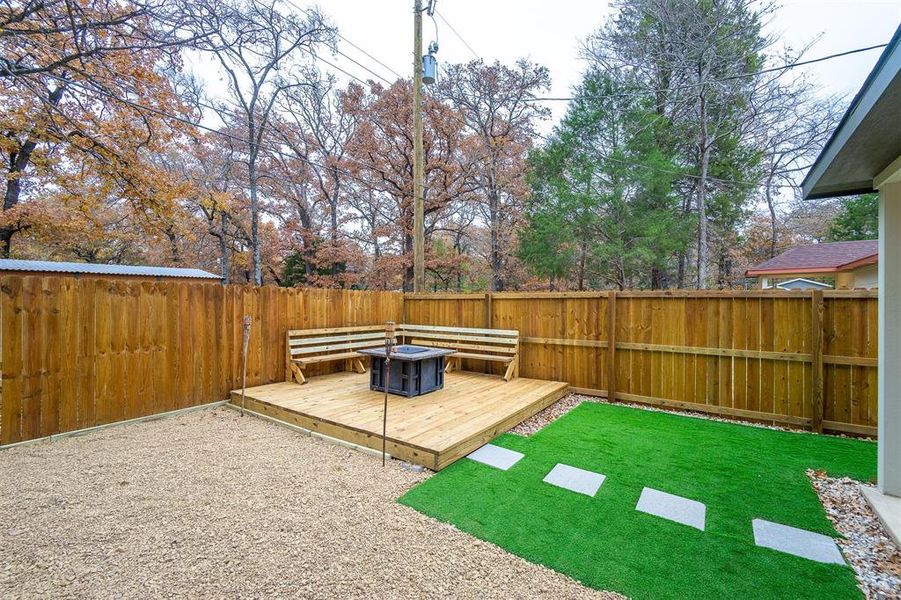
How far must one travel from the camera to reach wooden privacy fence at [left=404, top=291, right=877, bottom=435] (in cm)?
399

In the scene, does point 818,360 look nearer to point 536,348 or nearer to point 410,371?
point 536,348

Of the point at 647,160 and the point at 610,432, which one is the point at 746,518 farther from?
the point at 647,160

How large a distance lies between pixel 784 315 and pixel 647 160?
575 centimetres

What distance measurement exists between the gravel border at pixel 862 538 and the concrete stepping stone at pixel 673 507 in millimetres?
694

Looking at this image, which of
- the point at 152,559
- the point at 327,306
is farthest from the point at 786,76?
the point at 152,559

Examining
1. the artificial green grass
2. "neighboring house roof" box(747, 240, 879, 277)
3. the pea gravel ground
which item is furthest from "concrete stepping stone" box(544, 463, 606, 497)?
"neighboring house roof" box(747, 240, 879, 277)

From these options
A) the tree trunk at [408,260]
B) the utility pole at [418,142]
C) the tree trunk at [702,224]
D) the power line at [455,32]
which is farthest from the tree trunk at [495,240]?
the tree trunk at [702,224]

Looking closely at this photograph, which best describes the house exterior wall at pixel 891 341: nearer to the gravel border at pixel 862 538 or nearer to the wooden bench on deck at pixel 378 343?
the gravel border at pixel 862 538

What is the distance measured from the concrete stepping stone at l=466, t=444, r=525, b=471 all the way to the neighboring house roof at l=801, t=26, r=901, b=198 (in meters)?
3.19

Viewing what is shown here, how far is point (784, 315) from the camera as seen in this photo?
4.30m

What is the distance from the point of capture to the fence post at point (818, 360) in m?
4.05

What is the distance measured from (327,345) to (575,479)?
4275mm

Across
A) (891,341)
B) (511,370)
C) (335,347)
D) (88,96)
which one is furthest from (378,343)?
(891,341)

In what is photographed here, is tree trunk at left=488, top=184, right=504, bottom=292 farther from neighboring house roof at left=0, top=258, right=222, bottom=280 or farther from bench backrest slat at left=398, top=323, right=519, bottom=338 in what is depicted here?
neighboring house roof at left=0, top=258, right=222, bottom=280
